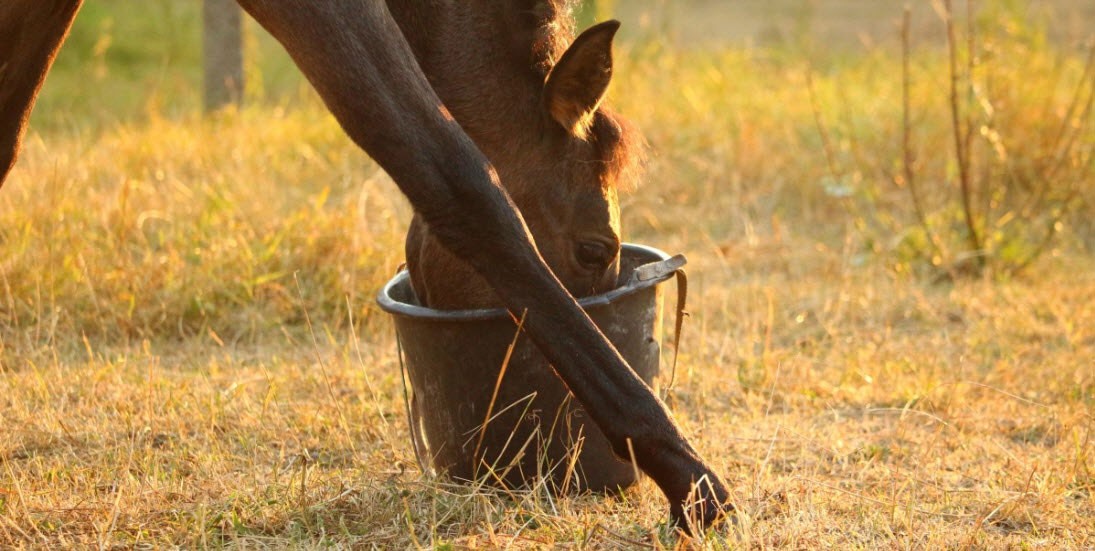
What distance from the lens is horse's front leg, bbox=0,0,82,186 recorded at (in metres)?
2.87

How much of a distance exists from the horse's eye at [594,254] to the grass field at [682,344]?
60 centimetres

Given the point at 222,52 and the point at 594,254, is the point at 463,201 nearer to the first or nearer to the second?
the point at 594,254

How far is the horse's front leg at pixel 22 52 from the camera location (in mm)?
2867

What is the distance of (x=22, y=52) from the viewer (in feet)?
9.65

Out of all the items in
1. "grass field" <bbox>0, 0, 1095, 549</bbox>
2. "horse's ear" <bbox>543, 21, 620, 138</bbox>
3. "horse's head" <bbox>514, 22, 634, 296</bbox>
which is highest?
"horse's ear" <bbox>543, 21, 620, 138</bbox>

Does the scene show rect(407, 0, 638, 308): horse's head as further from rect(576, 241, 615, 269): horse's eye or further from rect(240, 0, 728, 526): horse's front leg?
rect(240, 0, 728, 526): horse's front leg

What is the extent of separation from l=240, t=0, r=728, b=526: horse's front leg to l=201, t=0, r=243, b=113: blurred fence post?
16.9 feet

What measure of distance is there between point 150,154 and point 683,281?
3.95 m

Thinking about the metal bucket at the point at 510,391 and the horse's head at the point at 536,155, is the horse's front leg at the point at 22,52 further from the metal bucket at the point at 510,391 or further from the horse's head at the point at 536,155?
the metal bucket at the point at 510,391

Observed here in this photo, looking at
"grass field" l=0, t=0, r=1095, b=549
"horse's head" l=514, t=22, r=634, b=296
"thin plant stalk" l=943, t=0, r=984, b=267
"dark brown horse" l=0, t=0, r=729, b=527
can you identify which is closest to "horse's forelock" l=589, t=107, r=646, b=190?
"horse's head" l=514, t=22, r=634, b=296

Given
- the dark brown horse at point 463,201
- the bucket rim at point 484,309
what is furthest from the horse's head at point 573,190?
the dark brown horse at point 463,201

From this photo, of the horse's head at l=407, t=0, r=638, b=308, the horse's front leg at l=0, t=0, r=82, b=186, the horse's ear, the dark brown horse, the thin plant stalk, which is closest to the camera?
the dark brown horse

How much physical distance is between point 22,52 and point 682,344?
260 cm

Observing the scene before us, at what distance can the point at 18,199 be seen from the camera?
Answer: 5.02 m
